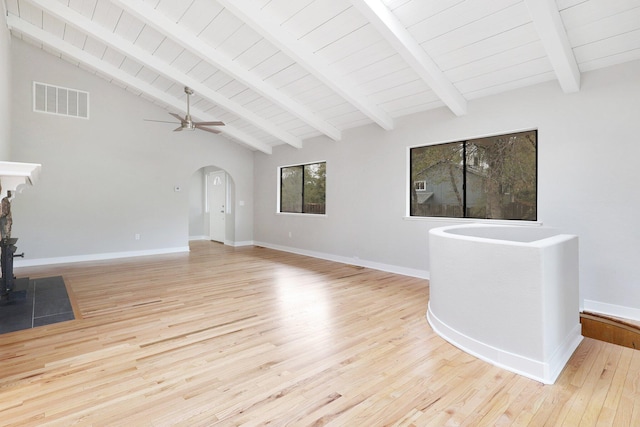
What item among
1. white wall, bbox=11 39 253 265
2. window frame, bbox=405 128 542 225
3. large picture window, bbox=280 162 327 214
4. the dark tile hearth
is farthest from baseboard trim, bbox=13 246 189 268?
window frame, bbox=405 128 542 225

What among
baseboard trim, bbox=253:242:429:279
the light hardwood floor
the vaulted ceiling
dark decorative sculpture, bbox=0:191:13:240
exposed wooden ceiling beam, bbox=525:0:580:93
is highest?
the vaulted ceiling

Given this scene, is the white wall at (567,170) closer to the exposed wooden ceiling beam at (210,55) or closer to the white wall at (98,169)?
the exposed wooden ceiling beam at (210,55)

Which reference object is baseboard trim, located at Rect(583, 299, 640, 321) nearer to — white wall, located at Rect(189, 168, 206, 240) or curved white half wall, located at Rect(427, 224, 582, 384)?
curved white half wall, located at Rect(427, 224, 582, 384)

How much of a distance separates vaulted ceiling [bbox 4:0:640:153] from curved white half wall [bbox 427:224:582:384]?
203 cm

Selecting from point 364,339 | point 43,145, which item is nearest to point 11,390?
point 364,339

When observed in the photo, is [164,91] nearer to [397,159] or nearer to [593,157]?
[397,159]

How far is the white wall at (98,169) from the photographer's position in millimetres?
5730

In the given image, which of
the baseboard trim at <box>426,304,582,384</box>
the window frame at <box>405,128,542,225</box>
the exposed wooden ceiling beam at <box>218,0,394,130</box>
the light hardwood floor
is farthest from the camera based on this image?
the window frame at <box>405,128,542,225</box>

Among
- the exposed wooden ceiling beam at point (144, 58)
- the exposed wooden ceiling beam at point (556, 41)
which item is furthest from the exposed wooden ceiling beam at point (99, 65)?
the exposed wooden ceiling beam at point (556, 41)

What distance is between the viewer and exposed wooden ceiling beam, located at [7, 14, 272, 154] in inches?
196

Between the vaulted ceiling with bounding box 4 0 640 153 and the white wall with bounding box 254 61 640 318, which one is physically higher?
the vaulted ceiling with bounding box 4 0 640 153

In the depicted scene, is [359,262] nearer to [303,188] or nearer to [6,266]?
[303,188]

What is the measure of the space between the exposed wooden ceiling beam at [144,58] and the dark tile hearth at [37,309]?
352 cm

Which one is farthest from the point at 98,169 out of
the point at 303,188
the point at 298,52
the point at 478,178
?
the point at 478,178
